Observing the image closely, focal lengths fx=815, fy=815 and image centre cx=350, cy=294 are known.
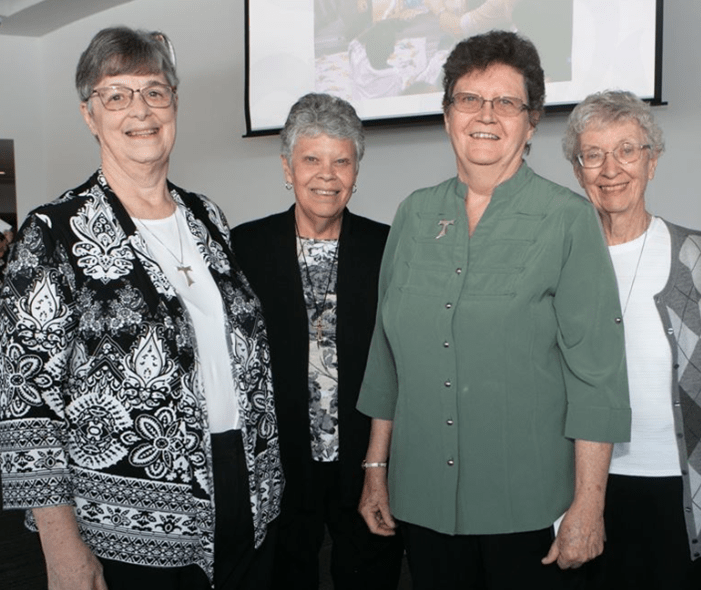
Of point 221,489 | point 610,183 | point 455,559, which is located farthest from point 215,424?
point 610,183

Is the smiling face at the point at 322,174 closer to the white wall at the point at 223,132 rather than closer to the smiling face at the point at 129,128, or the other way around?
the smiling face at the point at 129,128

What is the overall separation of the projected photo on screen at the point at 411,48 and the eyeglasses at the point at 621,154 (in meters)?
1.44

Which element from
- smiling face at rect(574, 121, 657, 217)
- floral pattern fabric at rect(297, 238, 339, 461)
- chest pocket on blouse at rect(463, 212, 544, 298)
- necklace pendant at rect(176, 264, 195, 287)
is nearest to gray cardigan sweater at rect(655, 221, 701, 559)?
smiling face at rect(574, 121, 657, 217)

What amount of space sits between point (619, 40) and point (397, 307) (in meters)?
2.35

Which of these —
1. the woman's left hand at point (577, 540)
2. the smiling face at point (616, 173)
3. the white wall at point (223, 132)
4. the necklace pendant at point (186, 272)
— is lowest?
the woman's left hand at point (577, 540)

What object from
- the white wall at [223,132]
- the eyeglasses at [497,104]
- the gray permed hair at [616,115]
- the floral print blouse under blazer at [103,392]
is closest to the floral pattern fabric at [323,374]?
the floral print blouse under blazer at [103,392]

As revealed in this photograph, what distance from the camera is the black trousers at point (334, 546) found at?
221 cm

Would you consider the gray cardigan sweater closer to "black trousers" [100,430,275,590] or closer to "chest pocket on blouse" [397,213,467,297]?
"chest pocket on blouse" [397,213,467,297]

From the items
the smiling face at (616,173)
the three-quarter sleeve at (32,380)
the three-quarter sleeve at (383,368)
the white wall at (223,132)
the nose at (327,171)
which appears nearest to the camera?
the three-quarter sleeve at (32,380)

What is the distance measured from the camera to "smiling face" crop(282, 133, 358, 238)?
7.34ft

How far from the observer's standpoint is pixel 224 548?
174cm

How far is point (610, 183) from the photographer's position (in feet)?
6.97

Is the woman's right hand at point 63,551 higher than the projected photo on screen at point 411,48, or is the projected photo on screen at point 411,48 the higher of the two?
the projected photo on screen at point 411,48

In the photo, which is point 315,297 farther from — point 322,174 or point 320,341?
point 322,174
